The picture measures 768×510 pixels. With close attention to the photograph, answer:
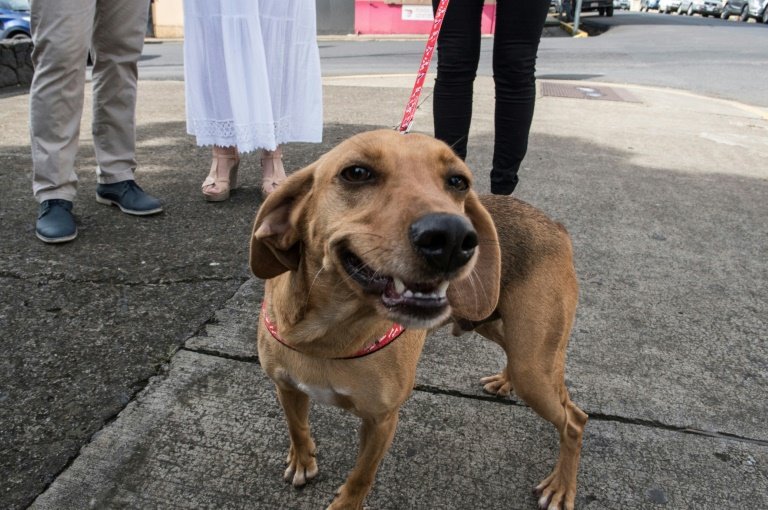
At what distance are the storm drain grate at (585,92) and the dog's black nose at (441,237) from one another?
8670 millimetres

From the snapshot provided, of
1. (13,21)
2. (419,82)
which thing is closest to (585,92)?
(419,82)

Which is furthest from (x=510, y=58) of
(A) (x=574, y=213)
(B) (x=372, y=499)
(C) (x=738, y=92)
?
(C) (x=738, y=92)

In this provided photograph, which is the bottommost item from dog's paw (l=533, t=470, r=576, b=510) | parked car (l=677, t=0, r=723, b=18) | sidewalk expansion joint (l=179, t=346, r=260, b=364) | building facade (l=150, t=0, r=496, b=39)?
dog's paw (l=533, t=470, r=576, b=510)

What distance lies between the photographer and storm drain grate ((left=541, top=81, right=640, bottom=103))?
935 cm

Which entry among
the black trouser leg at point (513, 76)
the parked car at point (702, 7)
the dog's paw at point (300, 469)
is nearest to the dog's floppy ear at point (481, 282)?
the dog's paw at point (300, 469)

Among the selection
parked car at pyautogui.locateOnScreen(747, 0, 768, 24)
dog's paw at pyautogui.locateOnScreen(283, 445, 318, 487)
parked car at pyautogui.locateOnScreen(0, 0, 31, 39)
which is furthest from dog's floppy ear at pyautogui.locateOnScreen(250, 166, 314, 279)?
parked car at pyautogui.locateOnScreen(747, 0, 768, 24)

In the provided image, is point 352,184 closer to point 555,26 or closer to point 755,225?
point 755,225

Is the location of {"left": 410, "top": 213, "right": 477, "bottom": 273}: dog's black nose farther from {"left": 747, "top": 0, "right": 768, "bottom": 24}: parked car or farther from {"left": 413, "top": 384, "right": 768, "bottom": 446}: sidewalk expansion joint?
{"left": 747, "top": 0, "right": 768, "bottom": 24}: parked car

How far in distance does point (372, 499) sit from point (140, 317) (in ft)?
4.71

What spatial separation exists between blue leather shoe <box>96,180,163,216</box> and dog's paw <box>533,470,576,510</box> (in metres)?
2.95

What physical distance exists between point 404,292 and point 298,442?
0.80 meters

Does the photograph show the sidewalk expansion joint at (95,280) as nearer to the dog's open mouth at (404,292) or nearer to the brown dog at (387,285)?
the brown dog at (387,285)

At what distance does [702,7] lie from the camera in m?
43.4

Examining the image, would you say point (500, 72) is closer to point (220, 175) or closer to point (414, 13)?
point (220, 175)
